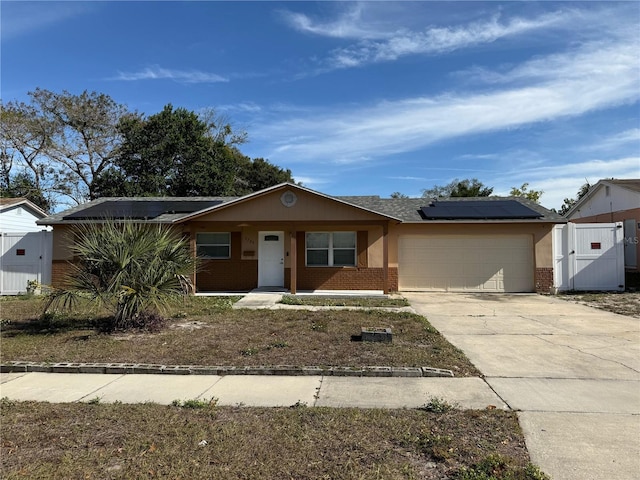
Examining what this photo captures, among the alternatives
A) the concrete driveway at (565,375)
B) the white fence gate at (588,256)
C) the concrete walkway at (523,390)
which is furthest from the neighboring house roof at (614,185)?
the concrete walkway at (523,390)

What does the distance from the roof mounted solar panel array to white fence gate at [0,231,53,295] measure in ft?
49.1

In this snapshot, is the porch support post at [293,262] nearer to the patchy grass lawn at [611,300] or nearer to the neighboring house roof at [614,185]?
the patchy grass lawn at [611,300]

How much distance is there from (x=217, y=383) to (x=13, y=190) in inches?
1398

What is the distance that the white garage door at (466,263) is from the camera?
1678 centimetres

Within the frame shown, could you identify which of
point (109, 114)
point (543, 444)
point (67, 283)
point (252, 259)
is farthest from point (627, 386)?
point (109, 114)

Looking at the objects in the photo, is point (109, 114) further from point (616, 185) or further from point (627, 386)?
point (627, 386)

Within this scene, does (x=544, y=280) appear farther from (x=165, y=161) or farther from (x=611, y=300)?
(x=165, y=161)

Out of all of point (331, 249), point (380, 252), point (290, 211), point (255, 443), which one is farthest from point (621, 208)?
point (255, 443)

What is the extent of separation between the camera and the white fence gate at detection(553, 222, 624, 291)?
1644 cm

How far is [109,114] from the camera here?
33.6 m

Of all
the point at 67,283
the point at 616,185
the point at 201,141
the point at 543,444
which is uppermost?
the point at 201,141

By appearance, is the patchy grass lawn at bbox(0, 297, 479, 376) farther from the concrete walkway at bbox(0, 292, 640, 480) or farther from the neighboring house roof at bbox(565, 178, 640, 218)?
the neighboring house roof at bbox(565, 178, 640, 218)

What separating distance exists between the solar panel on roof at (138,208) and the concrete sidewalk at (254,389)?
1125cm

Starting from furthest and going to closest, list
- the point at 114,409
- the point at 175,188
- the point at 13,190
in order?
the point at 13,190
the point at 175,188
the point at 114,409
